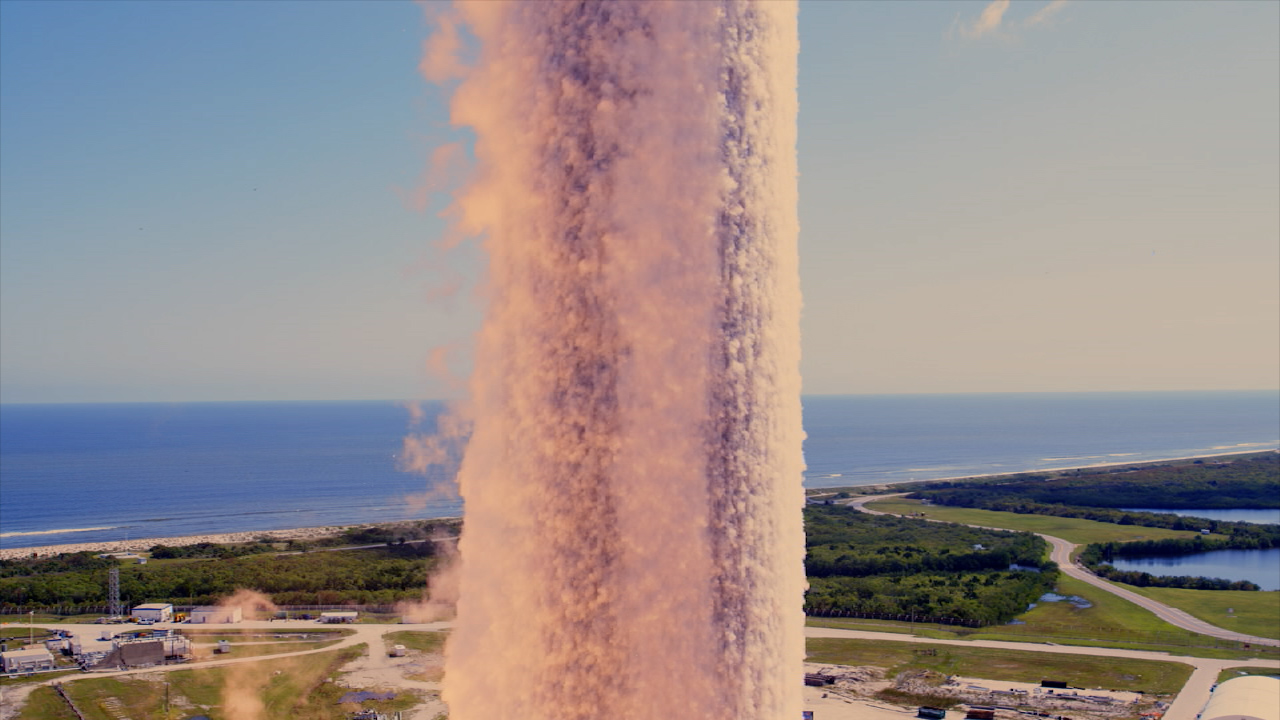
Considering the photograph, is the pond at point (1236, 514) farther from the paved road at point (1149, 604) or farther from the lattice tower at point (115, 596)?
the lattice tower at point (115, 596)

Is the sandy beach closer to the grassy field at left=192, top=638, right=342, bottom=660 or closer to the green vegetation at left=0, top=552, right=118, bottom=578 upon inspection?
the green vegetation at left=0, top=552, right=118, bottom=578

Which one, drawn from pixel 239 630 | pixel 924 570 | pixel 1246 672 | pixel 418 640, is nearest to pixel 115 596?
pixel 239 630

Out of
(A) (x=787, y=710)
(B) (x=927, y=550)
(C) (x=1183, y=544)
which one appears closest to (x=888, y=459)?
(C) (x=1183, y=544)

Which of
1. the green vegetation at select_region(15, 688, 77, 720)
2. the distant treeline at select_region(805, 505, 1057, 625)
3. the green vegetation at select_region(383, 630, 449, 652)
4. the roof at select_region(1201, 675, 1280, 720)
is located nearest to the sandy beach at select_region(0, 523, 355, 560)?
the green vegetation at select_region(383, 630, 449, 652)

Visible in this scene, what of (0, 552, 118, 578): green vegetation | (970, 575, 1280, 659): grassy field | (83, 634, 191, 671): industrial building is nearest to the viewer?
(83, 634, 191, 671): industrial building

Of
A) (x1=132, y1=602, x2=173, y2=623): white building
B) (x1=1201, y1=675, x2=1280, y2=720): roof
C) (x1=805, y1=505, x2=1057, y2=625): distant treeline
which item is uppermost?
(x1=1201, y1=675, x2=1280, y2=720): roof

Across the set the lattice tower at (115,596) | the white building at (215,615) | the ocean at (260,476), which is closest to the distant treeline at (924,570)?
the ocean at (260,476)
